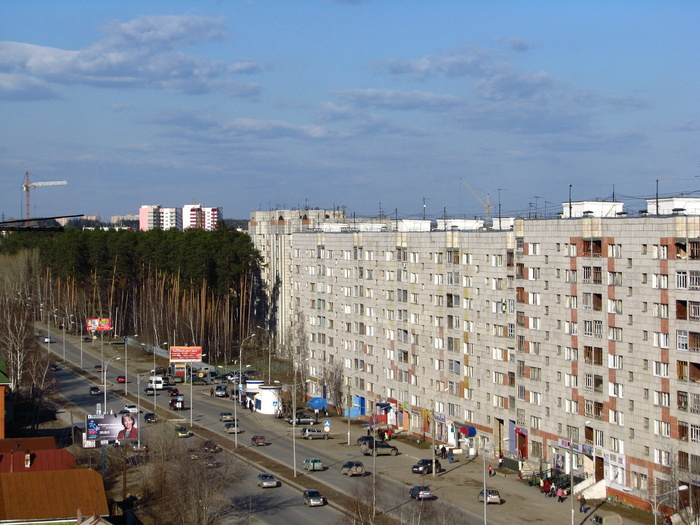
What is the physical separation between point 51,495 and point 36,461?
11904 millimetres

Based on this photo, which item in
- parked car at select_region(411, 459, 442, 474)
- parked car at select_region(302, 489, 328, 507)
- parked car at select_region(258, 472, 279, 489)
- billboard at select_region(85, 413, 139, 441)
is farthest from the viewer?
parked car at select_region(411, 459, 442, 474)

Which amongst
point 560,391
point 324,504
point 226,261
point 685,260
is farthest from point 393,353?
point 226,261

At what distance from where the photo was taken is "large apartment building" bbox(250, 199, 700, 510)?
218 feet

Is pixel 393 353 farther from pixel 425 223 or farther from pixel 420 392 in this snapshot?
pixel 425 223

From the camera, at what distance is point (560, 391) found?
251 ft

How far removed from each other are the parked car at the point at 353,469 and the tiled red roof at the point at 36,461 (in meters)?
22.5

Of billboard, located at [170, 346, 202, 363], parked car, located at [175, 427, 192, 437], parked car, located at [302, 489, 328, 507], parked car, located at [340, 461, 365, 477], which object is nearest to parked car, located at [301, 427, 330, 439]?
parked car, located at [175, 427, 192, 437]

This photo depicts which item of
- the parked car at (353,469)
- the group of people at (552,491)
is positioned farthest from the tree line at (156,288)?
the group of people at (552,491)

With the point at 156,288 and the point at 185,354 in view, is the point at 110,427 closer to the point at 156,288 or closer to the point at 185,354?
the point at 185,354

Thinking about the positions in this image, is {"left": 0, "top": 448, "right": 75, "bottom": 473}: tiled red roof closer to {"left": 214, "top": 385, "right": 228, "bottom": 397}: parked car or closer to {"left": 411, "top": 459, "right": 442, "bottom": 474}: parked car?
{"left": 411, "top": 459, "right": 442, "bottom": 474}: parked car

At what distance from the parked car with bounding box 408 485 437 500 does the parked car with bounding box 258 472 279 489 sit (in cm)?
1097

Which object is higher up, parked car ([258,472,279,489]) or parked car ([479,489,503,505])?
parked car ([258,472,279,489])

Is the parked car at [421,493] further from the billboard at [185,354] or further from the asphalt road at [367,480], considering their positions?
the billboard at [185,354]

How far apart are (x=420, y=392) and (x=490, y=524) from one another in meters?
32.6
